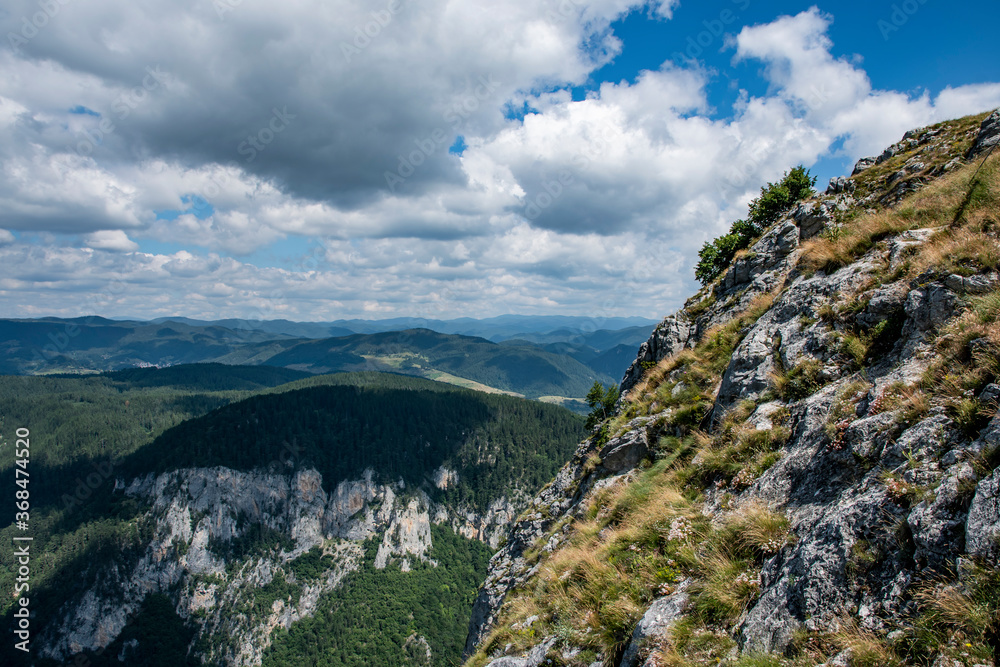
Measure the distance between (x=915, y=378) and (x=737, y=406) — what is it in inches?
178

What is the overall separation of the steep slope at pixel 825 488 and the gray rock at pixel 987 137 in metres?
0.22

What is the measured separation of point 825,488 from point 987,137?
22.2 metres

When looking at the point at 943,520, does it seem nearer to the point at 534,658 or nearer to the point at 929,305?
the point at 929,305

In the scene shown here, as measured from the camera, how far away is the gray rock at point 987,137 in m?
17.2

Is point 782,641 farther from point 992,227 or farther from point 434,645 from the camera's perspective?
point 434,645

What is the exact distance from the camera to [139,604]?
505 feet

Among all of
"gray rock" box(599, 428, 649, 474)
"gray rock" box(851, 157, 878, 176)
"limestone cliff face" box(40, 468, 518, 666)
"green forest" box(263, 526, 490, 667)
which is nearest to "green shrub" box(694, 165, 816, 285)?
"gray rock" box(851, 157, 878, 176)

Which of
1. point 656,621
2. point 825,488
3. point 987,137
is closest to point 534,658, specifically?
point 656,621

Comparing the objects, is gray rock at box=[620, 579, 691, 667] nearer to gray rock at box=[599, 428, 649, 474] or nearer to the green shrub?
gray rock at box=[599, 428, 649, 474]

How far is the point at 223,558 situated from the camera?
564 ft

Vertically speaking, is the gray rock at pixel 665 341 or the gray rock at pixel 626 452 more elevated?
the gray rock at pixel 665 341

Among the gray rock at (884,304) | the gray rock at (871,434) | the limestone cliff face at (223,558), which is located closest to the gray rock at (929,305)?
the gray rock at (884,304)

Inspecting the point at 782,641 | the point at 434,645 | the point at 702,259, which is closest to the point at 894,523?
the point at 782,641

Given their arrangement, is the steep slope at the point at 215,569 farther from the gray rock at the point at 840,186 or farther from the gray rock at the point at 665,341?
the gray rock at the point at 840,186
